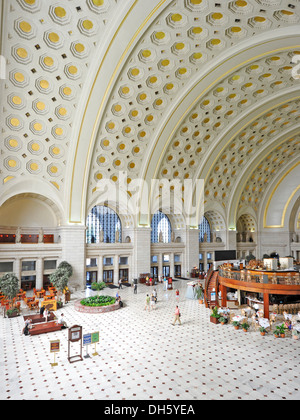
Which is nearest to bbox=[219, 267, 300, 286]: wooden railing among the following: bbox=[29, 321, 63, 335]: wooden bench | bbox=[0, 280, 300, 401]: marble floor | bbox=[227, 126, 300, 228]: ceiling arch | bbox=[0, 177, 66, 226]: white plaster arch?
bbox=[0, 280, 300, 401]: marble floor

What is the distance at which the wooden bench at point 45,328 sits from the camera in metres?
11.9

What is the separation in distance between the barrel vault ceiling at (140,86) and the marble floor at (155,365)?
12.0 meters

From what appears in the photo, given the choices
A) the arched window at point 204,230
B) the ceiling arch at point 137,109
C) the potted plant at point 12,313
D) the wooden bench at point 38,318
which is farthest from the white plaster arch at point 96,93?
the arched window at point 204,230

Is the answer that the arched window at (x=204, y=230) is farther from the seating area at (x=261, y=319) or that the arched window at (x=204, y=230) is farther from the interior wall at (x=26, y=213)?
the seating area at (x=261, y=319)

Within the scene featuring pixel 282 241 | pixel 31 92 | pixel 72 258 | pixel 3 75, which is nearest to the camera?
pixel 3 75

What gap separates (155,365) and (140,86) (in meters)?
17.0

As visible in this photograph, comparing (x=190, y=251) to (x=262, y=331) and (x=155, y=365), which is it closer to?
(x=262, y=331)

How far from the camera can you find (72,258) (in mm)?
21828

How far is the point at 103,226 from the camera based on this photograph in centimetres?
2723

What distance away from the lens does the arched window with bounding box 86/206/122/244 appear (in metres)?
26.5

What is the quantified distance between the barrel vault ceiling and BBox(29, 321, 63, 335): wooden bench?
416 inches

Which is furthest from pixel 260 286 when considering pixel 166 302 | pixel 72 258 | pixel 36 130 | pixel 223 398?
pixel 36 130

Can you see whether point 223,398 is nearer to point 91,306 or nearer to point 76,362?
point 76,362

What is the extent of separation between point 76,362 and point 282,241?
33.5 metres
